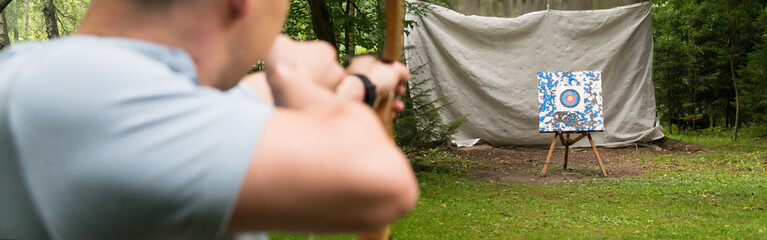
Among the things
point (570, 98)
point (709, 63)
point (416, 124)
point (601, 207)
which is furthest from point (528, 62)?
point (709, 63)

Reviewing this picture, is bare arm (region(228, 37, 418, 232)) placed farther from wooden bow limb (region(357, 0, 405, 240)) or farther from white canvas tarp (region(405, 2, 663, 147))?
white canvas tarp (region(405, 2, 663, 147))

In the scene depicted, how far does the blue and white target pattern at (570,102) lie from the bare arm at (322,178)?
755 cm

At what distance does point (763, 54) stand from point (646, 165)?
497 centimetres

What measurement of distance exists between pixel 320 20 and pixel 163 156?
5.30 metres

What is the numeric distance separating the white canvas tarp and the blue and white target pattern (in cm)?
185

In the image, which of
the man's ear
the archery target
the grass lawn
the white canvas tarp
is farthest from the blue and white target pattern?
the man's ear

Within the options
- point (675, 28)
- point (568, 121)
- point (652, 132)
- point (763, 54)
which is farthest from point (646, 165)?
point (675, 28)

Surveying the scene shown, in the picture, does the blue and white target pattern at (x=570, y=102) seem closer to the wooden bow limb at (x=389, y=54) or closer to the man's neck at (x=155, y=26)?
the wooden bow limb at (x=389, y=54)

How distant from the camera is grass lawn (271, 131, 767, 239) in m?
4.43

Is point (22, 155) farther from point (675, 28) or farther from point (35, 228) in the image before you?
point (675, 28)

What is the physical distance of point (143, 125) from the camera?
15.2 inches

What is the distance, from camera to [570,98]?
7.98m

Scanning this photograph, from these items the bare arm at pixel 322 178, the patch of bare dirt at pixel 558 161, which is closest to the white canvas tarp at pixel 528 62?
the patch of bare dirt at pixel 558 161

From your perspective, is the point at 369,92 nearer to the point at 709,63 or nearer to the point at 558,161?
the point at 558,161
